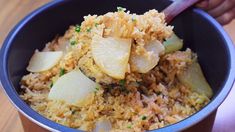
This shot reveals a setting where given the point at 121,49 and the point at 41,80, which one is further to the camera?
the point at 41,80

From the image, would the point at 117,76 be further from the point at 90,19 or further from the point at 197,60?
the point at 197,60

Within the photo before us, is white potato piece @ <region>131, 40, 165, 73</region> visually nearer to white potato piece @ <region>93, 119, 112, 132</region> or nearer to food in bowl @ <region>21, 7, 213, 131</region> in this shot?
food in bowl @ <region>21, 7, 213, 131</region>

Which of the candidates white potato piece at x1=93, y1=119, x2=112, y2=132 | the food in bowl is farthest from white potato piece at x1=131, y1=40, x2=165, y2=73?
white potato piece at x1=93, y1=119, x2=112, y2=132

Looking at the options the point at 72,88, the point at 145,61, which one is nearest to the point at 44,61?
the point at 72,88

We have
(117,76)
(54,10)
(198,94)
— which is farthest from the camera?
(54,10)

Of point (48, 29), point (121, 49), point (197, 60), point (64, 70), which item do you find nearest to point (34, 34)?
point (48, 29)

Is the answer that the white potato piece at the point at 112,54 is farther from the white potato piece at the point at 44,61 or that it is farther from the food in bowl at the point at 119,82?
the white potato piece at the point at 44,61

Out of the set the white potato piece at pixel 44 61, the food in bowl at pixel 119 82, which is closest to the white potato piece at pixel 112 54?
the food in bowl at pixel 119 82

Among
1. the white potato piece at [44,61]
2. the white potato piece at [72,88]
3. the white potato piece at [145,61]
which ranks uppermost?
the white potato piece at [145,61]
